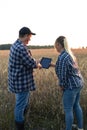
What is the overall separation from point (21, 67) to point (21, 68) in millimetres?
17

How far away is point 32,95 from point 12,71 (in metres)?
1.61

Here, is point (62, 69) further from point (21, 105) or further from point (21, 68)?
point (21, 105)

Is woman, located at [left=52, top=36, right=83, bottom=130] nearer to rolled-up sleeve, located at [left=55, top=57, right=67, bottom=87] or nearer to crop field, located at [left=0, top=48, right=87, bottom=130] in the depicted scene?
rolled-up sleeve, located at [left=55, top=57, right=67, bottom=87]

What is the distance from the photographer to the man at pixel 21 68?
7.22 m

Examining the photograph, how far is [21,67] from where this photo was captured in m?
7.27

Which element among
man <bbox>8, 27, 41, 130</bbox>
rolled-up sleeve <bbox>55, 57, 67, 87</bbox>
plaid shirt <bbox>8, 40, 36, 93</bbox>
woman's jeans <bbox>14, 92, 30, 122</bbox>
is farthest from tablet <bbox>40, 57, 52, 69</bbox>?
woman's jeans <bbox>14, 92, 30, 122</bbox>

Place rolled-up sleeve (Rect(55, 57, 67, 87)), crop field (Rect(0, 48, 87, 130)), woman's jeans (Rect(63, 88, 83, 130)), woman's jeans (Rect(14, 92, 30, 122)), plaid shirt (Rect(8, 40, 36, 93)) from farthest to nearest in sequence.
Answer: crop field (Rect(0, 48, 87, 130)), woman's jeans (Rect(14, 92, 30, 122)), plaid shirt (Rect(8, 40, 36, 93)), woman's jeans (Rect(63, 88, 83, 130)), rolled-up sleeve (Rect(55, 57, 67, 87))

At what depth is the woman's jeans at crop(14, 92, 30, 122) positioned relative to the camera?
24.0 ft

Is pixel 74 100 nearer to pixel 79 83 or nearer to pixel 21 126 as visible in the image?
pixel 79 83

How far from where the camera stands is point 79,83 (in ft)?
23.4

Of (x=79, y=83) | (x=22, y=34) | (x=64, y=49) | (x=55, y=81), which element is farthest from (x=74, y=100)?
(x=55, y=81)

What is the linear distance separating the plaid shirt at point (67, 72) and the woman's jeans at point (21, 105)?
0.69 meters

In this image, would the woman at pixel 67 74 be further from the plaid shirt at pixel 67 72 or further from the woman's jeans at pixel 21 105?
the woman's jeans at pixel 21 105

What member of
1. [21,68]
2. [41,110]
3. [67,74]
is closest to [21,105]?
[21,68]
